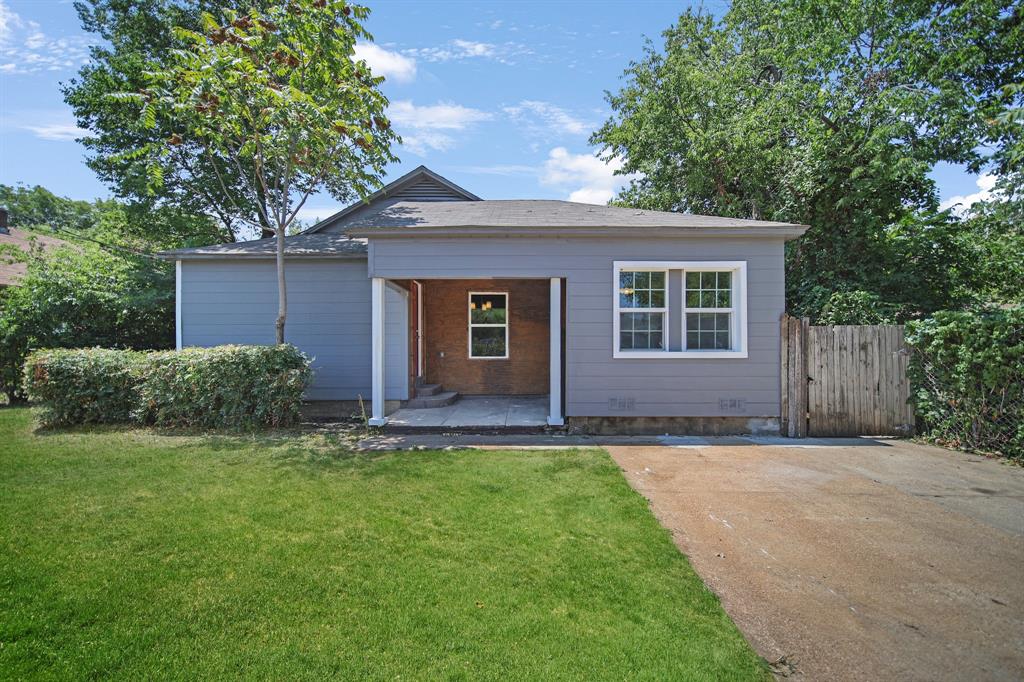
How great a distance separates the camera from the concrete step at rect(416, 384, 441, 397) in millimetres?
10180

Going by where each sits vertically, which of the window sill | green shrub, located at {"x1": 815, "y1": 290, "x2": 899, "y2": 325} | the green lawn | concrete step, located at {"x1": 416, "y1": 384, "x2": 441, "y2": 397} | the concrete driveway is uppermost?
green shrub, located at {"x1": 815, "y1": 290, "x2": 899, "y2": 325}

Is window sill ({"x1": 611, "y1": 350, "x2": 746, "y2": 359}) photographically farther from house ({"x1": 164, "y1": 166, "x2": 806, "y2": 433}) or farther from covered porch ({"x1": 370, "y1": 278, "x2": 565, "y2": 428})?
covered porch ({"x1": 370, "y1": 278, "x2": 565, "y2": 428})

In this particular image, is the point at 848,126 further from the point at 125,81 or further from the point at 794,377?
the point at 125,81

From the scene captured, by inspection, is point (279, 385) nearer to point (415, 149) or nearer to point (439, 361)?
point (439, 361)

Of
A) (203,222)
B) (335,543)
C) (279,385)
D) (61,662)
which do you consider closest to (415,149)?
(279,385)

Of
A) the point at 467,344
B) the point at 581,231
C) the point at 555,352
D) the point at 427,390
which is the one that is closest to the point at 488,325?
the point at 467,344

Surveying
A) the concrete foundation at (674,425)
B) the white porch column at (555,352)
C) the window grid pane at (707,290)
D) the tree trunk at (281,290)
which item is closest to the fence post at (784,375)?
the concrete foundation at (674,425)

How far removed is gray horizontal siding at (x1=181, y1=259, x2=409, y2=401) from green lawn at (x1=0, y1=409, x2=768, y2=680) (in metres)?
4.09

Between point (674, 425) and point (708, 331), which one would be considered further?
point (708, 331)

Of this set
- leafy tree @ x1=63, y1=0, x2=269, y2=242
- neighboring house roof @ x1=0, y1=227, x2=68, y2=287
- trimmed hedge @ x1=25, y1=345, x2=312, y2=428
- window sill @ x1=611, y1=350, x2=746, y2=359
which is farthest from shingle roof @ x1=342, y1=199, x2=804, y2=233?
neighboring house roof @ x1=0, y1=227, x2=68, y2=287

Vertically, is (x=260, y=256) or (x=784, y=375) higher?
(x=260, y=256)

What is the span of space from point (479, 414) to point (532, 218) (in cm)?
387

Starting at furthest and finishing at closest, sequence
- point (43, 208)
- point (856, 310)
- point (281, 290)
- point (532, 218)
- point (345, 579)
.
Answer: point (43, 208) < point (856, 310) < point (281, 290) < point (532, 218) < point (345, 579)

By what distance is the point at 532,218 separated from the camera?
8180 mm
